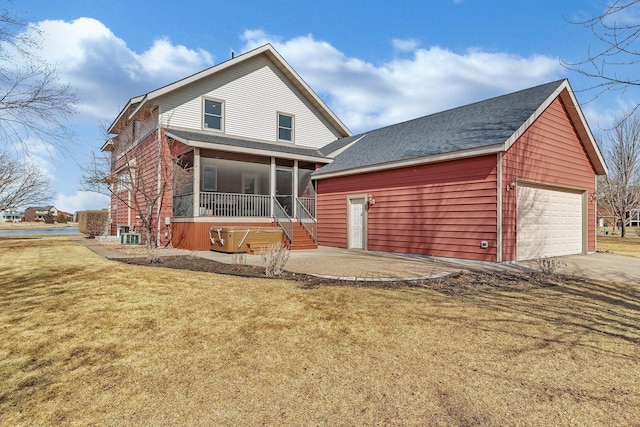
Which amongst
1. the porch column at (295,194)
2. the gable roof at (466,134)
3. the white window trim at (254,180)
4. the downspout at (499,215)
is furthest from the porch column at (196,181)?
the downspout at (499,215)

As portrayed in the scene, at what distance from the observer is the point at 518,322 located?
14.7ft

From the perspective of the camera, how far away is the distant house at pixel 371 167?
33.6 ft

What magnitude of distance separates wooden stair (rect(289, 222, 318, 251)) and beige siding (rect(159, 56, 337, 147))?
5.19m

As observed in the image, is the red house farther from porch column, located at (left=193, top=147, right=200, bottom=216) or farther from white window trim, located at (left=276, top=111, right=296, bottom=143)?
porch column, located at (left=193, top=147, right=200, bottom=216)

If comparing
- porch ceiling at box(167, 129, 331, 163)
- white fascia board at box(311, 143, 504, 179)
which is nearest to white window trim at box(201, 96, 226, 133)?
porch ceiling at box(167, 129, 331, 163)

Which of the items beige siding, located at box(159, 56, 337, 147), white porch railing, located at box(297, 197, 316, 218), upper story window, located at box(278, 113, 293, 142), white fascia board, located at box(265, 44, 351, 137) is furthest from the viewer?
upper story window, located at box(278, 113, 293, 142)

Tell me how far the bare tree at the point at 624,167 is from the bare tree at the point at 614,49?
25172mm

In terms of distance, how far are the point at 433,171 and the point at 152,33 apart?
1276 centimetres

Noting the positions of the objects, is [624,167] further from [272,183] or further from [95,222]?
[95,222]

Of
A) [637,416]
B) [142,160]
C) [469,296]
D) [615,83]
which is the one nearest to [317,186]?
[142,160]

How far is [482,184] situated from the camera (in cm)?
998

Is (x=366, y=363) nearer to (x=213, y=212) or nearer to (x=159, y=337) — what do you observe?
(x=159, y=337)

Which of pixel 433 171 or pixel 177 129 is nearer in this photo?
pixel 433 171

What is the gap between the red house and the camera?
9.89 metres
